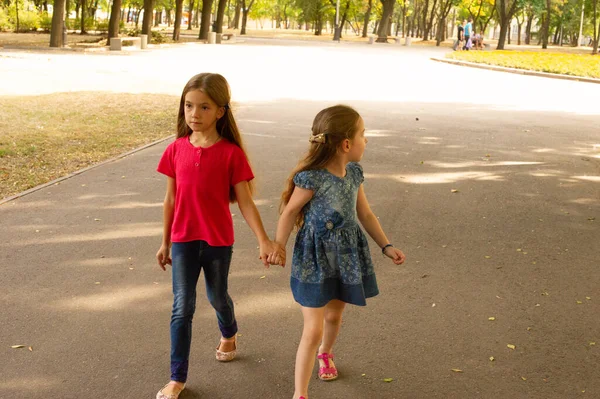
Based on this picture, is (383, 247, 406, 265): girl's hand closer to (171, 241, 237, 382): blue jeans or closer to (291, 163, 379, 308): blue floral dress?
(291, 163, 379, 308): blue floral dress

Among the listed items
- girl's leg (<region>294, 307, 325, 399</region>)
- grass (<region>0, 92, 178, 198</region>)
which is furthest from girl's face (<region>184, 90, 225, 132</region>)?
grass (<region>0, 92, 178, 198</region>)

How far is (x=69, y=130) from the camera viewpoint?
1295cm

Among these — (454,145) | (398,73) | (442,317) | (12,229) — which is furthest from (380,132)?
(398,73)

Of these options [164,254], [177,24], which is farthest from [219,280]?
[177,24]

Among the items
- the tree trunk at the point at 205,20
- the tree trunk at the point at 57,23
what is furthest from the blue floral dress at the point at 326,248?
the tree trunk at the point at 205,20

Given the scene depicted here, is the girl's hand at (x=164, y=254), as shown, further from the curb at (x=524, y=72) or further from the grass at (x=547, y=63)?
the grass at (x=547, y=63)

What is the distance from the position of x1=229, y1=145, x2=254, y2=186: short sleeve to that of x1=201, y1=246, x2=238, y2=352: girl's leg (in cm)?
35

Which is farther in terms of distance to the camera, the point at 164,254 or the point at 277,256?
the point at 164,254

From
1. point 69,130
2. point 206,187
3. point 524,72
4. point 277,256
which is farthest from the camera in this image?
point 524,72

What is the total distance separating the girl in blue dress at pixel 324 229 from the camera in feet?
12.0

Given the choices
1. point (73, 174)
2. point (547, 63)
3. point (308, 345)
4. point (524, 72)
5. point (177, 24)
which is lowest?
point (73, 174)

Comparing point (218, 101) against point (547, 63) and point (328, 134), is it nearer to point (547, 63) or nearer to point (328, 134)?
point (328, 134)

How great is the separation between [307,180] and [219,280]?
70 cm

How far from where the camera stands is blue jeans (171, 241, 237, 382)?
3.82 meters
